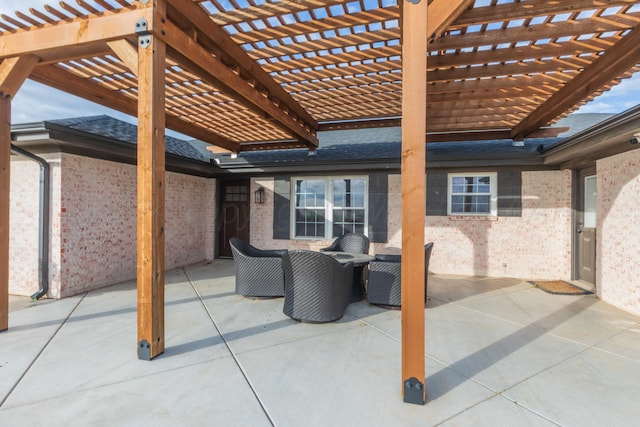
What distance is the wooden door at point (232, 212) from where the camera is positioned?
29.1ft

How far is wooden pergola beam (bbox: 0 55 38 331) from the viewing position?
343 cm

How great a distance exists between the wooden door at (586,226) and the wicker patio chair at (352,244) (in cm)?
422

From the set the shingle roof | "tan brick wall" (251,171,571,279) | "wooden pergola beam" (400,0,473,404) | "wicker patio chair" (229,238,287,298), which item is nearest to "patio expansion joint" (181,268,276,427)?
"wicker patio chair" (229,238,287,298)

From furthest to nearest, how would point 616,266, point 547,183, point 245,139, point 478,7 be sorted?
point 245,139, point 547,183, point 616,266, point 478,7

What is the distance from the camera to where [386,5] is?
310cm

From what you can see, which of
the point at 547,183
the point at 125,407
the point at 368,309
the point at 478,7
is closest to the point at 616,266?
the point at 547,183

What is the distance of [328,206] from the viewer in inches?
315

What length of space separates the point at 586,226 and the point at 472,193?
7.05 ft

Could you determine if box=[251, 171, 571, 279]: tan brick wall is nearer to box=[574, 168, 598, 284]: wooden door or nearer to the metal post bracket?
box=[574, 168, 598, 284]: wooden door

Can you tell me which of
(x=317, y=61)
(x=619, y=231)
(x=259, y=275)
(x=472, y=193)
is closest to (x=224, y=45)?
(x=317, y=61)

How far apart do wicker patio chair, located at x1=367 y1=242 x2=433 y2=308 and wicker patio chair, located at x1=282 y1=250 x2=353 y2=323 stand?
0.73m

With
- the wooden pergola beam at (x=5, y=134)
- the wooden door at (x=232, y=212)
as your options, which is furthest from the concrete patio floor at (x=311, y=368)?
the wooden door at (x=232, y=212)

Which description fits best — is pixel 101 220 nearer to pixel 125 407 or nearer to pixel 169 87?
pixel 169 87

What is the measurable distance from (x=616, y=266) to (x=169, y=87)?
7643 millimetres
